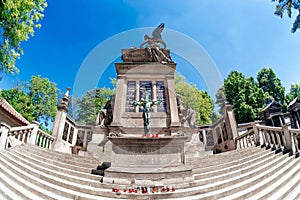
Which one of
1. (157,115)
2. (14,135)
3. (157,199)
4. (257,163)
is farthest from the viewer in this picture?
(157,115)

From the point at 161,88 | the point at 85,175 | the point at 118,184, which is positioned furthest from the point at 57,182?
the point at 161,88

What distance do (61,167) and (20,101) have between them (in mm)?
20849

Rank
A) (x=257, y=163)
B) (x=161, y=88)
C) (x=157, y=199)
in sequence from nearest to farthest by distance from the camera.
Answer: (x=157, y=199) → (x=257, y=163) → (x=161, y=88)

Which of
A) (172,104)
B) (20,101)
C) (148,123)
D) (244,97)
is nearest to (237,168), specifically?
(148,123)

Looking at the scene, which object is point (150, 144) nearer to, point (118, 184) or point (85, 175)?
point (118, 184)

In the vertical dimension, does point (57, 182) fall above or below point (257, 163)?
below

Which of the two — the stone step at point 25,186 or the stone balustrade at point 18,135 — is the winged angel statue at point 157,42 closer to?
the stone balustrade at point 18,135

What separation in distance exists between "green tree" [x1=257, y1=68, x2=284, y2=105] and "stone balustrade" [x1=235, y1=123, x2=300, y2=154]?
2070cm

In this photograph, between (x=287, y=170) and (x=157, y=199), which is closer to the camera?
(x=157, y=199)

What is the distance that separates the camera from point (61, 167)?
18.6ft

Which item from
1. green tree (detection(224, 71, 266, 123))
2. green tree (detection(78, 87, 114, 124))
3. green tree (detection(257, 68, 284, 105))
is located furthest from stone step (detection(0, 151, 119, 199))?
green tree (detection(257, 68, 284, 105))

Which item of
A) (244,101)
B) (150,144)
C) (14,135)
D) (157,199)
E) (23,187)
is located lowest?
(157,199)

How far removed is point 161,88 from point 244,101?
50.7 ft

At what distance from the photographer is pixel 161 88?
11.0 metres
